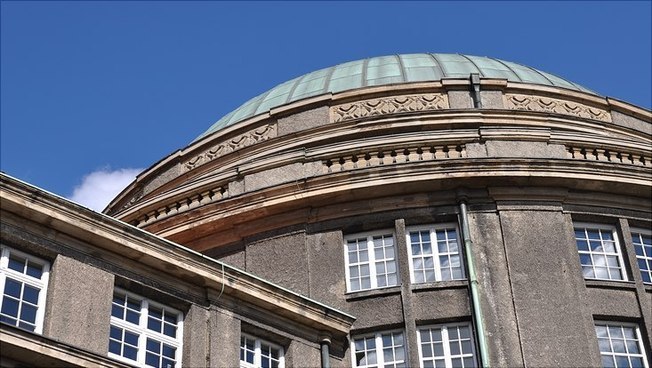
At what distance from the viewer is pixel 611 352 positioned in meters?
22.5

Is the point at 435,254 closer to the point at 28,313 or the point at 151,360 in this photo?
the point at 151,360

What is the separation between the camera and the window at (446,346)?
22156 millimetres

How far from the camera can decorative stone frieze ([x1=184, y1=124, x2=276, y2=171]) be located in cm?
2928

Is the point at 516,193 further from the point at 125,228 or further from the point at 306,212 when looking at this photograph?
the point at 125,228

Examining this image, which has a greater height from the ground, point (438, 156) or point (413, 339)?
point (438, 156)

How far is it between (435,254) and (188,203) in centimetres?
688

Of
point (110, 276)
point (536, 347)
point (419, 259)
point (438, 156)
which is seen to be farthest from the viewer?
point (438, 156)

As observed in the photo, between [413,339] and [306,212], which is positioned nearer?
[413,339]

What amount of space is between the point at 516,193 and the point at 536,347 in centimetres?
412

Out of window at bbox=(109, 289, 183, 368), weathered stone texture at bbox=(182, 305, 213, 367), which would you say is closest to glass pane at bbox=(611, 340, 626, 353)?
weathered stone texture at bbox=(182, 305, 213, 367)

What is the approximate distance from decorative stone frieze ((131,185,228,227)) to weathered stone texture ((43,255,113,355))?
7.90m

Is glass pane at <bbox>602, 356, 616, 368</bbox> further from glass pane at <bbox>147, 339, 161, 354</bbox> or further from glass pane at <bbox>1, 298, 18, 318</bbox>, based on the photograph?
glass pane at <bbox>1, 298, 18, 318</bbox>

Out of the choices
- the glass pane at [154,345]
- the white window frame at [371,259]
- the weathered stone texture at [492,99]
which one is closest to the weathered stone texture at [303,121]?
the weathered stone texture at [492,99]

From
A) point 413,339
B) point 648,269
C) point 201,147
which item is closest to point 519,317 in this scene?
point 413,339
